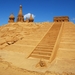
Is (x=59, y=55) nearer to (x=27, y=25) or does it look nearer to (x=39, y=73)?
(x=39, y=73)

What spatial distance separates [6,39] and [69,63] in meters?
11.6

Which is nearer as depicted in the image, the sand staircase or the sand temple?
the sand temple

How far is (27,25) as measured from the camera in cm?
2184

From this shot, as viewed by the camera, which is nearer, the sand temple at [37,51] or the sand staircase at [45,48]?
the sand temple at [37,51]

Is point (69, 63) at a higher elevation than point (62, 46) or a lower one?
lower

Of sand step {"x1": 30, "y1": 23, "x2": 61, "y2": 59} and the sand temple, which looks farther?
sand step {"x1": 30, "y1": 23, "x2": 61, "y2": 59}

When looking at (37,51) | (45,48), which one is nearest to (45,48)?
(45,48)

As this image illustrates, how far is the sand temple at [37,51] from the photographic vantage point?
859 cm

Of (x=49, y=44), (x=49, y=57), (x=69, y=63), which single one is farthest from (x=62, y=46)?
(x=69, y=63)

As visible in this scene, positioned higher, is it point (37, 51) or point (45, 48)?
point (45, 48)

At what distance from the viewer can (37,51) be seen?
505 inches

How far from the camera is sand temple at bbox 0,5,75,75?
859 centimetres

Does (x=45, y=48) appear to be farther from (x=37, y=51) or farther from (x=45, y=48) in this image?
(x=37, y=51)

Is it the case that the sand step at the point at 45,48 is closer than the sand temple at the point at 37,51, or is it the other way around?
the sand temple at the point at 37,51
